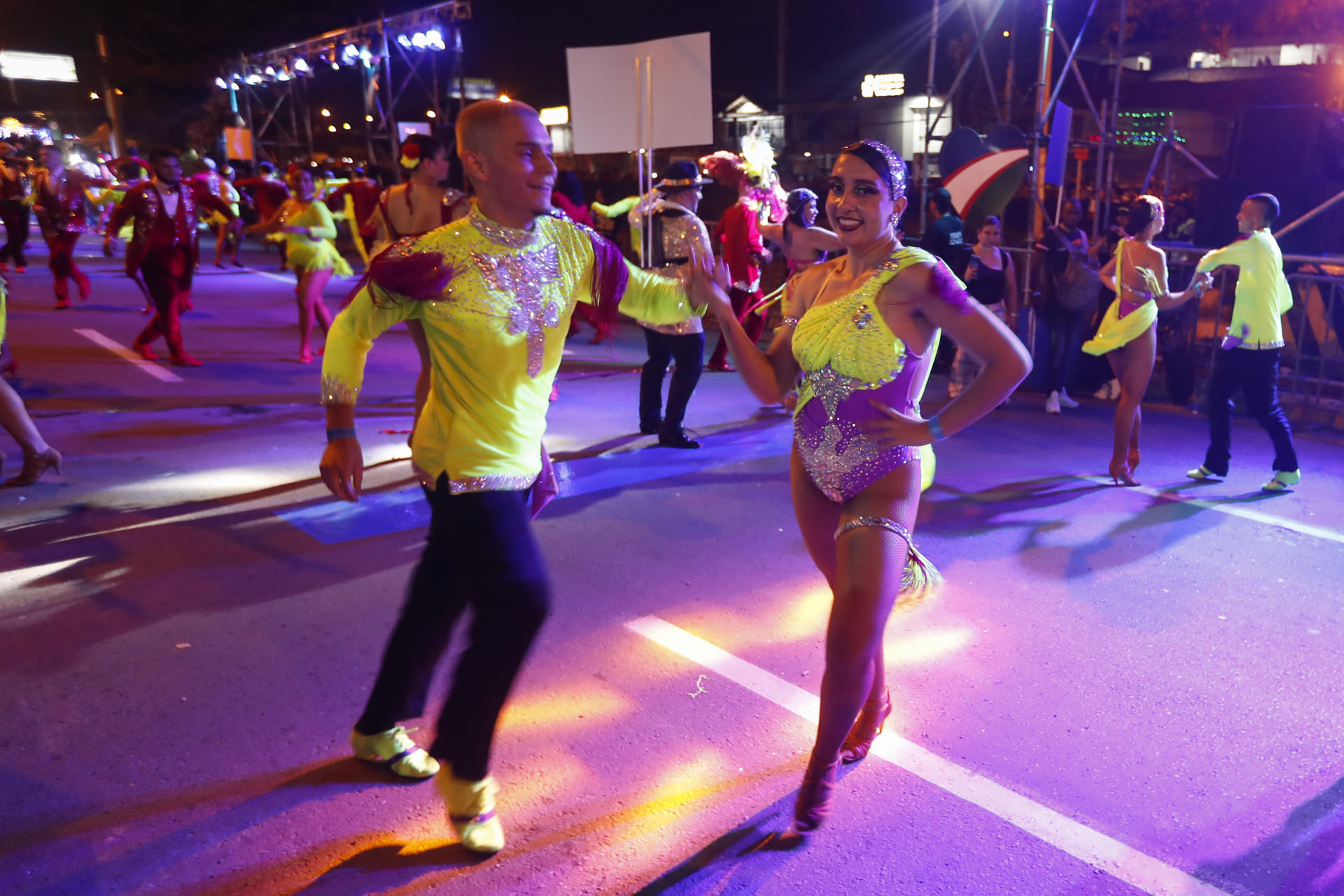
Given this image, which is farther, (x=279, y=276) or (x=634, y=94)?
(x=279, y=276)

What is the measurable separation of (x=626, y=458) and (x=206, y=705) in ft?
12.5

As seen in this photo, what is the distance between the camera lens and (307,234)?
9.74 m

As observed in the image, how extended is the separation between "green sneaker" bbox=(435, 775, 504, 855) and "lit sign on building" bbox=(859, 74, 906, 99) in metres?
32.4

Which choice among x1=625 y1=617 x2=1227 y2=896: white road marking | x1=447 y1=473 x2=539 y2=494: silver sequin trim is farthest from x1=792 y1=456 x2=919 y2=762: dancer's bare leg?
x1=447 y1=473 x2=539 y2=494: silver sequin trim

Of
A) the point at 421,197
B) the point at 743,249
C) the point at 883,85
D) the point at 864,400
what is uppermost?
the point at 883,85

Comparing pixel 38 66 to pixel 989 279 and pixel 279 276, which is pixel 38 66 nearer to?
pixel 279 276

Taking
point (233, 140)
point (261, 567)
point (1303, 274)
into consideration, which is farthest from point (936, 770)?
point (233, 140)

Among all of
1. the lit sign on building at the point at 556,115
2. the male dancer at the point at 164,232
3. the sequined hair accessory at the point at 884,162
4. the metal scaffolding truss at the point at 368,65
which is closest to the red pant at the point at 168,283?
the male dancer at the point at 164,232

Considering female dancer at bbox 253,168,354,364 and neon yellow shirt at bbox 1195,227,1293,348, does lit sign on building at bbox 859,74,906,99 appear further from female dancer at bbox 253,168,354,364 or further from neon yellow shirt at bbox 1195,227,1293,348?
neon yellow shirt at bbox 1195,227,1293,348

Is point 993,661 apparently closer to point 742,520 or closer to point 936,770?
point 936,770

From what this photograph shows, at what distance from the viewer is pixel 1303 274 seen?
833 cm

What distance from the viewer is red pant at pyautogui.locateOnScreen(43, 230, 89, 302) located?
A: 44.9ft

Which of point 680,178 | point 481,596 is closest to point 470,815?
point 481,596

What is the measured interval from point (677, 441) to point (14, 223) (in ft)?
44.7
